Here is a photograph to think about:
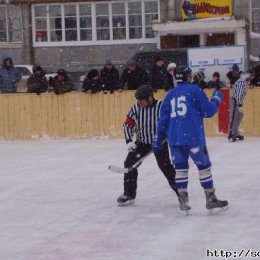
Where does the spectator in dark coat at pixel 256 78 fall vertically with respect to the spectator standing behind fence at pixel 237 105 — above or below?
above

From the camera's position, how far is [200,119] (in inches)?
326

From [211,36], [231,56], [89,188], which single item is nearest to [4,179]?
[89,188]

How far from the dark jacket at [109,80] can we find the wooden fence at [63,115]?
16 cm

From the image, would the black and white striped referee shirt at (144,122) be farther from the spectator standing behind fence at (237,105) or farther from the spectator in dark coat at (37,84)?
the spectator in dark coat at (37,84)

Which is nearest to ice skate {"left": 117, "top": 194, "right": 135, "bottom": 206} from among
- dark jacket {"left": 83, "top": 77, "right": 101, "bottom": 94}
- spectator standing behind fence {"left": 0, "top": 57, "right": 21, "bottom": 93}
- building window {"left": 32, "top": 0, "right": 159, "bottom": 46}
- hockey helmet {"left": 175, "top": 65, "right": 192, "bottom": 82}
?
hockey helmet {"left": 175, "top": 65, "right": 192, "bottom": 82}

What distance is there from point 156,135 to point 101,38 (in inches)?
998

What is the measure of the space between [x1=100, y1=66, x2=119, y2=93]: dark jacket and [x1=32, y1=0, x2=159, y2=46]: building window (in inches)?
622

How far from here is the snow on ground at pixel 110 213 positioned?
6.98 m

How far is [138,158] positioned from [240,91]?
7.28 meters

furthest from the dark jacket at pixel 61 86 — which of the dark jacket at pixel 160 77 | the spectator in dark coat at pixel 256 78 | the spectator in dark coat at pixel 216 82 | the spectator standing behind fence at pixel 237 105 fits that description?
the spectator in dark coat at pixel 256 78

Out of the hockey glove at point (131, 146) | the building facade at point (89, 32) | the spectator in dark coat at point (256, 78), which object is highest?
the building facade at point (89, 32)

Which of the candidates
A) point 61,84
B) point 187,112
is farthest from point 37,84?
point 187,112

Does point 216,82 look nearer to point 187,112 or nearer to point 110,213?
point 110,213

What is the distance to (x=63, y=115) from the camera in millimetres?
17703
